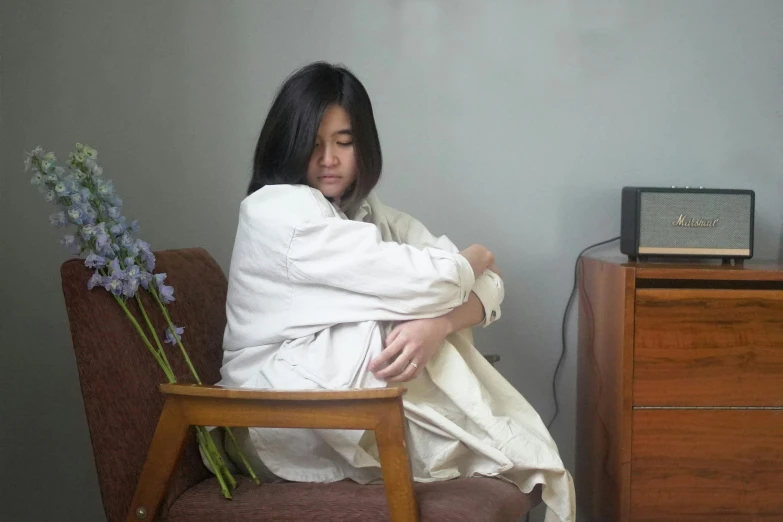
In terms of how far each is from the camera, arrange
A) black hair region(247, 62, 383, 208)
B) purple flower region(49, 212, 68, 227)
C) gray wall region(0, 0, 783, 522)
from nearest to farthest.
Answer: purple flower region(49, 212, 68, 227) < black hair region(247, 62, 383, 208) < gray wall region(0, 0, 783, 522)

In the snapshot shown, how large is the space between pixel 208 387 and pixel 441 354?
0.42 meters

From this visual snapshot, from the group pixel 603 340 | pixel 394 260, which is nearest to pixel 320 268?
pixel 394 260

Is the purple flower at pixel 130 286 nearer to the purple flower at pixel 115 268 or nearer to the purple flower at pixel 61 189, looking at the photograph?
the purple flower at pixel 115 268

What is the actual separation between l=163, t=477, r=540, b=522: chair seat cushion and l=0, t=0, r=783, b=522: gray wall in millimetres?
855

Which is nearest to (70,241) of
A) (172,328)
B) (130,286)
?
(130,286)

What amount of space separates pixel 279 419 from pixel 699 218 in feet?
3.64

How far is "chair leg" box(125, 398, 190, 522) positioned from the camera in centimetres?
115

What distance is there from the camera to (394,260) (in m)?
1.26

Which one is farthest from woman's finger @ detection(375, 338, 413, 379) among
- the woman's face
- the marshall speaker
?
the marshall speaker

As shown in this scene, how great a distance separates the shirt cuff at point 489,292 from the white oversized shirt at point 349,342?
0.14m

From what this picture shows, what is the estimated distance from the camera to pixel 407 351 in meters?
1.27

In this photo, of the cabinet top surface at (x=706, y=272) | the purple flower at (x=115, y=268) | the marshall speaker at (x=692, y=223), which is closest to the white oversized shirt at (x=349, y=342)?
the purple flower at (x=115, y=268)

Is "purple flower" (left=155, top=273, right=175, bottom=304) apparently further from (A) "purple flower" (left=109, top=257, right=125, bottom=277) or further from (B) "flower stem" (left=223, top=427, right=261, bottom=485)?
(B) "flower stem" (left=223, top=427, right=261, bottom=485)

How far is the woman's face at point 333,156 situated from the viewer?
146 centimetres
